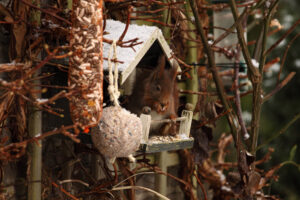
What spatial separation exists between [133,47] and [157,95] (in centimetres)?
17

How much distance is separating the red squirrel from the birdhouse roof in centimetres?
5

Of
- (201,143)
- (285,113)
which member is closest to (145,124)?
(201,143)

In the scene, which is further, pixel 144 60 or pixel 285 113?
pixel 285 113

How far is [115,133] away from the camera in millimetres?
814

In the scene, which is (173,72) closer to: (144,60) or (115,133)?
(144,60)

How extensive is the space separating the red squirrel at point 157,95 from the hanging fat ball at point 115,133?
0.22 m

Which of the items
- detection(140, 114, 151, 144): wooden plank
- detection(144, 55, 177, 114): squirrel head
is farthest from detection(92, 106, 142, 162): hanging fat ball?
detection(144, 55, 177, 114): squirrel head

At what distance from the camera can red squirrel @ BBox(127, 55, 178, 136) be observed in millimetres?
1070

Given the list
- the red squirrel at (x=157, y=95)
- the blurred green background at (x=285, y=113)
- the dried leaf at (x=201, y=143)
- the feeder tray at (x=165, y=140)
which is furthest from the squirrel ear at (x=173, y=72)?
the blurred green background at (x=285, y=113)

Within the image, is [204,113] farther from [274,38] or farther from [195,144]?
[274,38]

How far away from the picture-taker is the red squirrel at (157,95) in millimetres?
1070

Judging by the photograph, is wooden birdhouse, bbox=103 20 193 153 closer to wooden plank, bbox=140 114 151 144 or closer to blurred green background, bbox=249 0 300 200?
wooden plank, bbox=140 114 151 144

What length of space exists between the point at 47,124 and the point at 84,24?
44 centimetres

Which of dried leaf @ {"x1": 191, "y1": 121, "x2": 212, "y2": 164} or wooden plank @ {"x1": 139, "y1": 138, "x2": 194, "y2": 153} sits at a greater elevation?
wooden plank @ {"x1": 139, "y1": 138, "x2": 194, "y2": 153}
